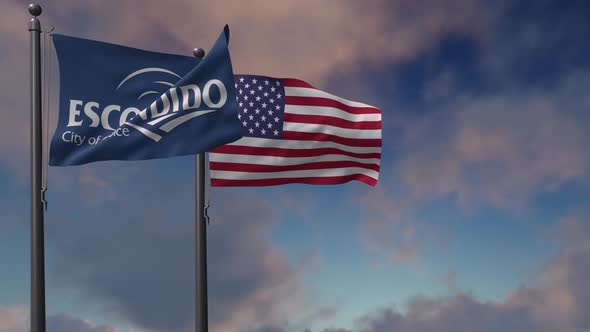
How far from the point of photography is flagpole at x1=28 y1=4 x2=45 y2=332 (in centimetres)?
898

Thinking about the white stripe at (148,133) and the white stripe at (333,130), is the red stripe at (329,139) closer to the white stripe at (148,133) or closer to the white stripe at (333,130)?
the white stripe at (333,130)

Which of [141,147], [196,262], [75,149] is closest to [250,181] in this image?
[196,262]

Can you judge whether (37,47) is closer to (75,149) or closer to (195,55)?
(75,149)

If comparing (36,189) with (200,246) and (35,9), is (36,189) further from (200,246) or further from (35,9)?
(200,246)

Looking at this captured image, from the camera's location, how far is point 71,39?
9.94 metres

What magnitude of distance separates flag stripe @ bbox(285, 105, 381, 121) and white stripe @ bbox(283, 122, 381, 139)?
0.24 meters

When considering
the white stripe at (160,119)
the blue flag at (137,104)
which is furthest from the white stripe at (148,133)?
the white stripe at (160,119)

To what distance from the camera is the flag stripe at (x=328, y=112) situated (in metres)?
13.2

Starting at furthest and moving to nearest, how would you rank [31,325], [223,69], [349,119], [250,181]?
[349,119] → [250,181] → [223,69] → [31,325]

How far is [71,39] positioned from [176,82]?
1.74m

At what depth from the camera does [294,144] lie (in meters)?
13.1

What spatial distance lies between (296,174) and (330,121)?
1.38m

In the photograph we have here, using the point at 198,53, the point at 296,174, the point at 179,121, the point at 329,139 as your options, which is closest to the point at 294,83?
the point at 329,139

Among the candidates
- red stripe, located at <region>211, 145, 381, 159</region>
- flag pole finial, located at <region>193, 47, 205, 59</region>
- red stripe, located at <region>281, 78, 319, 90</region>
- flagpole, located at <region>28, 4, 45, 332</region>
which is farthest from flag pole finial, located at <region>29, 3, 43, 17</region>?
red stripe, located at <region>281, 78, 319, 90</region>
